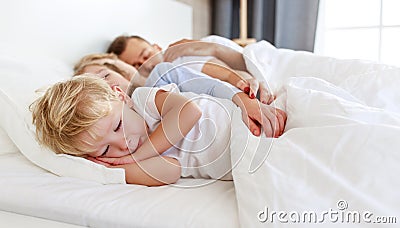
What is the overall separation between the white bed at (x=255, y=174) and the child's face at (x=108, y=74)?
0.50 ft

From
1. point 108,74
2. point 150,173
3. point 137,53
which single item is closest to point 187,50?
point 137,53

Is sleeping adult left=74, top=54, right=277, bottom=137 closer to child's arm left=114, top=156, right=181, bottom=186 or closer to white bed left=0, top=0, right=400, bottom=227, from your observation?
white bed left=0, top=0, right=400, bottom=227

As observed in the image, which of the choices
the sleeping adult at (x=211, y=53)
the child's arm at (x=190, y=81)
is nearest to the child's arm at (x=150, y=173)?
the child's arm at (x=190, y=81)

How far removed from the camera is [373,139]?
732 millimetres

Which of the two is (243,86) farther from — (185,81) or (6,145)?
Result: (6,145)

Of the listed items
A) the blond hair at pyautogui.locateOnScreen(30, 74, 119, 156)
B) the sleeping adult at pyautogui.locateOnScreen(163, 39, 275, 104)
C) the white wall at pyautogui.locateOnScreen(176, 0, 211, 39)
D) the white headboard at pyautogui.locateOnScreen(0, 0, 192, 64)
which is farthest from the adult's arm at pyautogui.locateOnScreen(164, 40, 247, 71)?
the white wall at pyautogui.locateOnScreen(176, 0, 211, 39)

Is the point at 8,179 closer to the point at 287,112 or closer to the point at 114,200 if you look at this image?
the point at 114,200

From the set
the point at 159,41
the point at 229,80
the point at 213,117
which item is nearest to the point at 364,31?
the point at 159,41

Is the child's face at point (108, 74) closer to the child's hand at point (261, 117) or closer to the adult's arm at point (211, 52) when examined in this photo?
the adult's arm at point (211, 52)

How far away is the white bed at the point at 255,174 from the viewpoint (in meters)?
0.68

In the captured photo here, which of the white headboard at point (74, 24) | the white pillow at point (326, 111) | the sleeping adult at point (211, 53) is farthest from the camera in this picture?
the sleeping adult at point (211, 53)

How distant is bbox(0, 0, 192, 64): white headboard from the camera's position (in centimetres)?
145

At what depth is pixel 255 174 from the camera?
74 cm

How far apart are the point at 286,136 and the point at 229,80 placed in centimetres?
39
